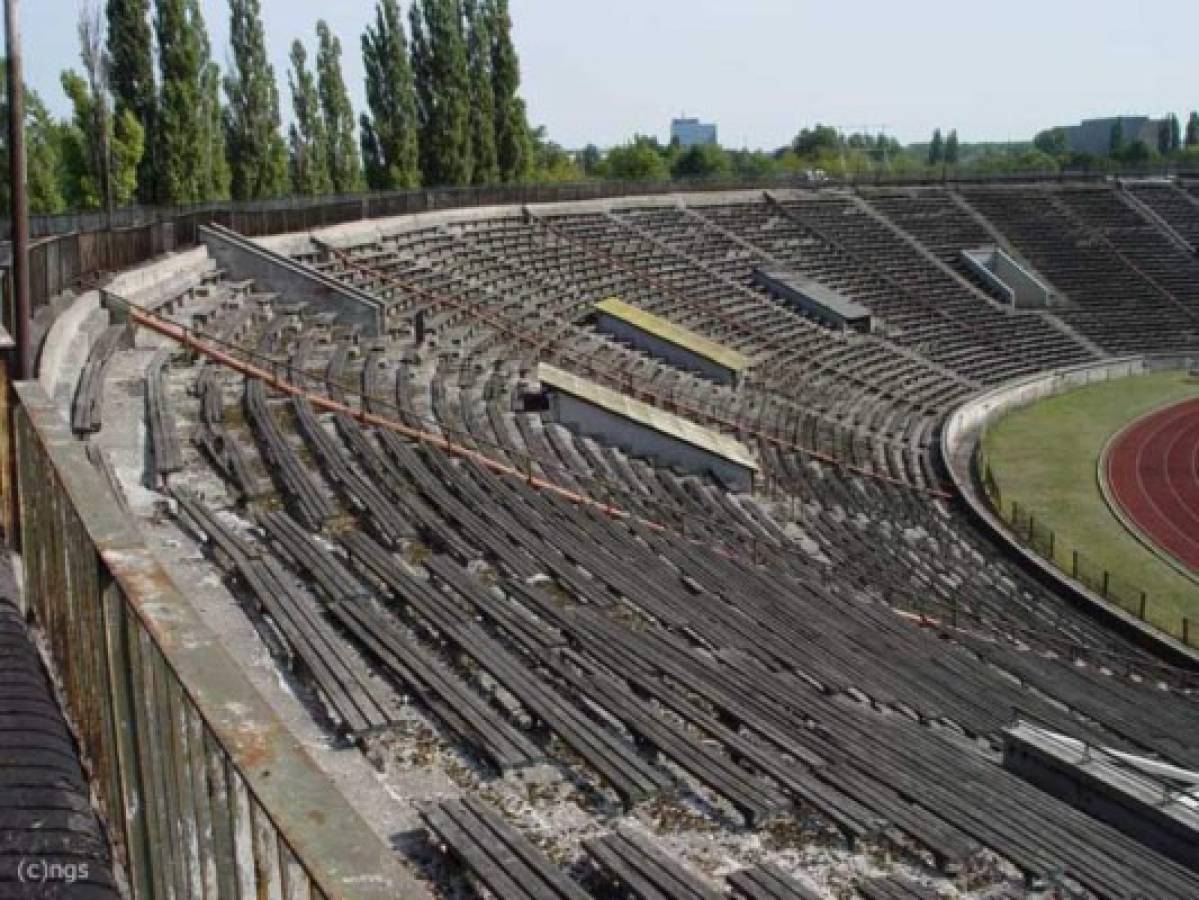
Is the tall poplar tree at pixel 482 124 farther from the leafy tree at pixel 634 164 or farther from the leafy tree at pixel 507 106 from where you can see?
the leafy tree at pixel 634 164

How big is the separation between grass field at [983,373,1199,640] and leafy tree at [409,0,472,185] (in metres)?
25.4

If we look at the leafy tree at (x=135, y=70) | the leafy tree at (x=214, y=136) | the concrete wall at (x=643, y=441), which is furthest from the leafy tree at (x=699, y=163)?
the concrete wall at (x=643, y=441)

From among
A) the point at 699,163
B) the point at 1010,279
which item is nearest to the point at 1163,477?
the point at 1010,279

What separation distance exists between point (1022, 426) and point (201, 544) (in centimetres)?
3144

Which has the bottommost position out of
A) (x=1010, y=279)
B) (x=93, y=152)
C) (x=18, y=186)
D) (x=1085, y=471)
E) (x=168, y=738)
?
(x=1085, y=471)

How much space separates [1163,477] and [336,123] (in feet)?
129

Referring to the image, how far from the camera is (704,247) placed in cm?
4697

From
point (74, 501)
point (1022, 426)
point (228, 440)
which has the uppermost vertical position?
point (74, 501)

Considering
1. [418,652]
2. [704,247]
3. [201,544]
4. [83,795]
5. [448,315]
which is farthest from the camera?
[704,247]

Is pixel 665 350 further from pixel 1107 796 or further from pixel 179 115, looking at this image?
pixel 1107 796

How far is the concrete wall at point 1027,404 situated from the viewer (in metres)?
21.7

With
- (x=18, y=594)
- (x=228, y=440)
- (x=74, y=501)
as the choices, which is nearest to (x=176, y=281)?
(x=228, y=440)

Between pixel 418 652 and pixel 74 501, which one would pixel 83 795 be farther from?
pixel 418 652

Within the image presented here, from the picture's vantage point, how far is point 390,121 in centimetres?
5306
